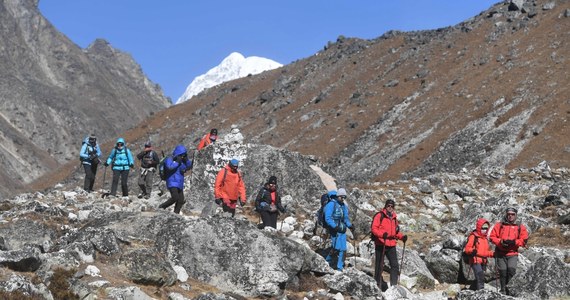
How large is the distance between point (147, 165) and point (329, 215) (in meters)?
8.77

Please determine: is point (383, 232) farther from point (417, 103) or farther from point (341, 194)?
point (417, 103)

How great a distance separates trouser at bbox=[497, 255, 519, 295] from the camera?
14531 millimetres

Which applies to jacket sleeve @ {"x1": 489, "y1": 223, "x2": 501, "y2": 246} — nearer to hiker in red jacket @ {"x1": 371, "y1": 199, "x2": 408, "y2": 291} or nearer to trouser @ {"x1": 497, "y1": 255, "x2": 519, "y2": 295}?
trouser @ {"x1": 497, "y1": 255, "x2": 519, "y2": 295}

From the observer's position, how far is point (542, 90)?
2267 inches

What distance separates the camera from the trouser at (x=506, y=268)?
14531 mm

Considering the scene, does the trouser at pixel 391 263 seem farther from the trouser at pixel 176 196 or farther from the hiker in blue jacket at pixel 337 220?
the trouser at pixel 176 196

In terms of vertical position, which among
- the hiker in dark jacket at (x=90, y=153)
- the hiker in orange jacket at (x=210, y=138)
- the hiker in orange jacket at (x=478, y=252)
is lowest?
the hiker in orange jacket at (x=478, y=252)

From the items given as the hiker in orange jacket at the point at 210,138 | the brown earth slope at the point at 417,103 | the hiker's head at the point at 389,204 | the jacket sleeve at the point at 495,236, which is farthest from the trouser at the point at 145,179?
the brown earth slope at the point at 417,103

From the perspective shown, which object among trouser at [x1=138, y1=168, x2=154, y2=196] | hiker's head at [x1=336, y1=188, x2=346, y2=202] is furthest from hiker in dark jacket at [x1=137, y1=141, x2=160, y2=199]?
hiker's head at [x1=336, y1=188, x2=346, y2=202]

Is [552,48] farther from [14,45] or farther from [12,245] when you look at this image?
[14,45]

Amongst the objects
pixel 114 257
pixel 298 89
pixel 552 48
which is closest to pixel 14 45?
pixel 298 89

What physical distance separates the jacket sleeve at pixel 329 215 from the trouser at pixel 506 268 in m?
3.55

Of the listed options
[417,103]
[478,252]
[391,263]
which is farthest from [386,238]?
[417,103]

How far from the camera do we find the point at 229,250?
43.0 ft
